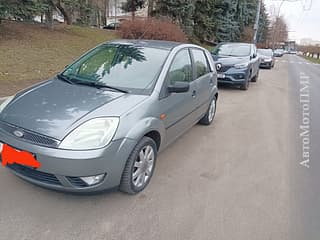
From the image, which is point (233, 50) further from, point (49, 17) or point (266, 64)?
point (266, 64)

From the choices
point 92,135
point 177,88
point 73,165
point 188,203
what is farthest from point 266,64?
point 73,165

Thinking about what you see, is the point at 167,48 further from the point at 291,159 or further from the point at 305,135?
the point at 305,135

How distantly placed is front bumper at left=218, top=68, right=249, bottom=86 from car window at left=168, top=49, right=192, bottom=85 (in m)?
5.10

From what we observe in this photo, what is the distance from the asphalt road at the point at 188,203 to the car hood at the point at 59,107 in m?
0.75

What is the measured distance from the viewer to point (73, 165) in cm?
234

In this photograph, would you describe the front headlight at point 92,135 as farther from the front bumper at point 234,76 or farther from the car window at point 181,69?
the front bumper at point 234,76

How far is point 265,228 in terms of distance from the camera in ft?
8.32

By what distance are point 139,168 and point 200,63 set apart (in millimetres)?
2313

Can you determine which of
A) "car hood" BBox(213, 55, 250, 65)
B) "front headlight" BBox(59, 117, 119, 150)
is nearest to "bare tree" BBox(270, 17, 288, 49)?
"car hood" BBox(213, 55, 250, 65)

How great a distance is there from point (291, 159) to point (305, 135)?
1.29 metres

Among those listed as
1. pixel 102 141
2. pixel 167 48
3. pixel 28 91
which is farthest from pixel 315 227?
pixel 28 91

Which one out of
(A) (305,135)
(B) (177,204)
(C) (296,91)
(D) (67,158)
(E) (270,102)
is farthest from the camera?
(C) (296,91)

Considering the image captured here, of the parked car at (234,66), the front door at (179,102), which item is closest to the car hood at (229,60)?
the parked car at (234,66)

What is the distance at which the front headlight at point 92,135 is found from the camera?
7.77 feet
